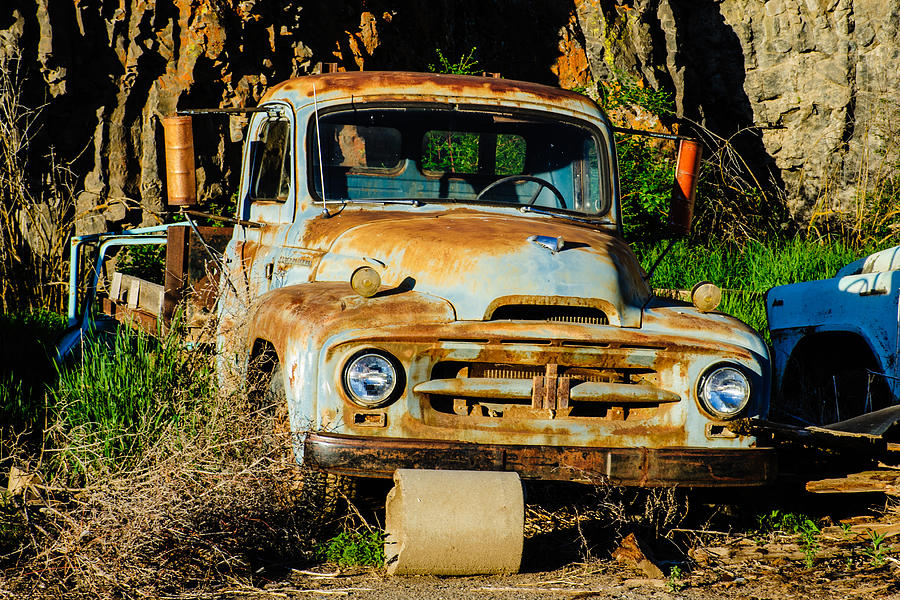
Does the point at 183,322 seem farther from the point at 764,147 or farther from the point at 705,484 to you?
the point at 764,147

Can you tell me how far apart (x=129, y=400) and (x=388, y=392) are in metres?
1.68

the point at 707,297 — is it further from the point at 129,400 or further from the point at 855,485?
the point at 129,400

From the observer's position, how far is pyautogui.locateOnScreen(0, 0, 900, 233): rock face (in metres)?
9.84

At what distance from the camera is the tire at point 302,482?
400cm

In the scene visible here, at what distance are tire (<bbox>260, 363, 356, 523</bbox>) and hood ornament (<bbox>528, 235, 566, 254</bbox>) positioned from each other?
4.06 feet

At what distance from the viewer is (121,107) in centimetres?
997

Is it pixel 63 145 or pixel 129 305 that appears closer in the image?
pixel 129 305

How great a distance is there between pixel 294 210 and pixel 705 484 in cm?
254

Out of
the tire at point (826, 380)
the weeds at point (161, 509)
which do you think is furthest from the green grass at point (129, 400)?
the tire at point (826, 380)

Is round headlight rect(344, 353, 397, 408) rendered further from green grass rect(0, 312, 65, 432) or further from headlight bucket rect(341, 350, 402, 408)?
green grass rect(0, 312, 65, 432)

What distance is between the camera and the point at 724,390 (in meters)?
4.14

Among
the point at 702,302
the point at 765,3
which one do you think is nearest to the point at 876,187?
the point at 765,3

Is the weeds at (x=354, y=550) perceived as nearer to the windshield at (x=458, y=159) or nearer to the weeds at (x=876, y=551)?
the windshield at (x=458, y=159)

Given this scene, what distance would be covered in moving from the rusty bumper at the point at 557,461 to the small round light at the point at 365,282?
2.04 feet
